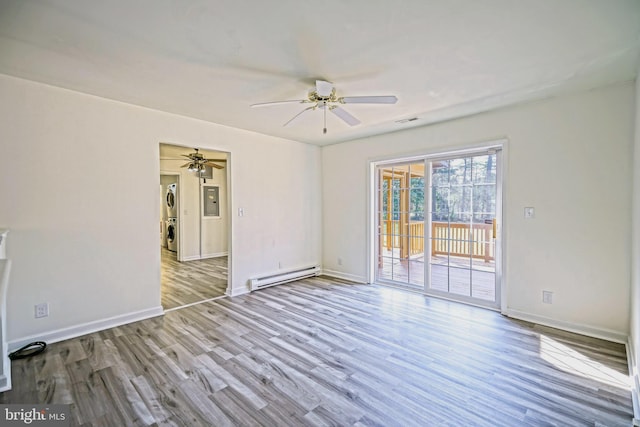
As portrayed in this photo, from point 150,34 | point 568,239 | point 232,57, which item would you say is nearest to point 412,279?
point 568,239

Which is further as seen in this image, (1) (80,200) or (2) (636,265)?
(1) (80,200)

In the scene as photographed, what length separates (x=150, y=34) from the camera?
6.35 ft

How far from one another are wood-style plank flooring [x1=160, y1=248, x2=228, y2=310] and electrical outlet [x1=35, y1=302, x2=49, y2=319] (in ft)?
3.88

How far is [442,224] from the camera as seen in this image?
4.11m

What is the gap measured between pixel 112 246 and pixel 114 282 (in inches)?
16.0

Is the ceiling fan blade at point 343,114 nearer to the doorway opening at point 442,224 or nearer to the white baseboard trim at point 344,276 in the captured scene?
the doorway opening at point 442,224

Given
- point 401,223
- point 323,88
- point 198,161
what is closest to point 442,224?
point 401,223

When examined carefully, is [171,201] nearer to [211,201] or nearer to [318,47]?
[211,201]

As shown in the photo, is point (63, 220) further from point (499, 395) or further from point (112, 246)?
point (499, 395)

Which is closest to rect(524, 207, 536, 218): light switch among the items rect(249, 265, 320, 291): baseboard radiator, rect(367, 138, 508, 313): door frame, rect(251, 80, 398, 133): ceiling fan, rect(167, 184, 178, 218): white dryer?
rect(367, 138, 508, 313): door frame

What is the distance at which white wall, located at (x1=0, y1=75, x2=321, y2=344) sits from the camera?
2641mm

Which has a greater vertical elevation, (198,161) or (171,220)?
(198,161)

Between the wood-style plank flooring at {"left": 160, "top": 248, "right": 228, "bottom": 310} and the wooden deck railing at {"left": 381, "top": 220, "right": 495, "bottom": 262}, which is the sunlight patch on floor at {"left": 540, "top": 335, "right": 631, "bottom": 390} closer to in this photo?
the wooden deck railing at {"left": 381, "top": 220, "right": 495, "bottom": 262}

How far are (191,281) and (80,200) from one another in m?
2.50
